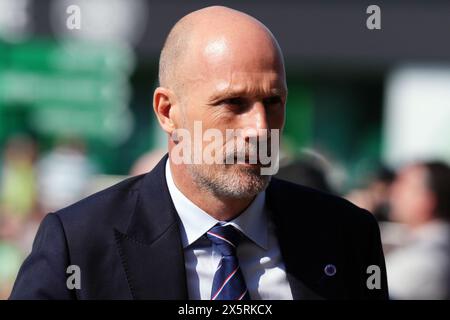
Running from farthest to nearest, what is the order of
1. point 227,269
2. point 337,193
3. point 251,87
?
point 337,193 → point 227,269 → point 251,87

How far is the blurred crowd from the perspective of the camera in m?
5.16

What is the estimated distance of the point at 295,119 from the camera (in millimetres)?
14859

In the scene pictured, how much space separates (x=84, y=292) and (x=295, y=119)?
12.4 m

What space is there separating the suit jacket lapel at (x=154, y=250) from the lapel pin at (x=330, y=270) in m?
0.47

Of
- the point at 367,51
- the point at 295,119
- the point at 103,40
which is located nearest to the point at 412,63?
the point at 367,51

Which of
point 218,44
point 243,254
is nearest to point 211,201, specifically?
point 243,254

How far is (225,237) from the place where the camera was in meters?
2.79

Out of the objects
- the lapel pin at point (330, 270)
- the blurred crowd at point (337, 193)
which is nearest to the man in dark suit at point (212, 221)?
the lapel pin at point (330, 270)

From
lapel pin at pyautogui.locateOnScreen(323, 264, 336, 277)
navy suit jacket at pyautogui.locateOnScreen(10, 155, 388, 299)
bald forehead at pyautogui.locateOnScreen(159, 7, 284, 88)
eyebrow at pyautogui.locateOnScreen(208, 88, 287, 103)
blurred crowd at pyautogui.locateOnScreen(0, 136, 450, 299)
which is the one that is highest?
bald forehead at pyautogui.locateOnScreen(159, 7, 284, 88)

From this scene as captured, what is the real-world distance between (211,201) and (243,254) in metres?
0.20

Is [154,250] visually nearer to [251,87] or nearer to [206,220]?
[206,220]

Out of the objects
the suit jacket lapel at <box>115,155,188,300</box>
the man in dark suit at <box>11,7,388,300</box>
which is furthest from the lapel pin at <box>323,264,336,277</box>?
the suit jacket lapel at <box>115,155,188,300</box>

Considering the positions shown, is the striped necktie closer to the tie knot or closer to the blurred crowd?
the tie knot
